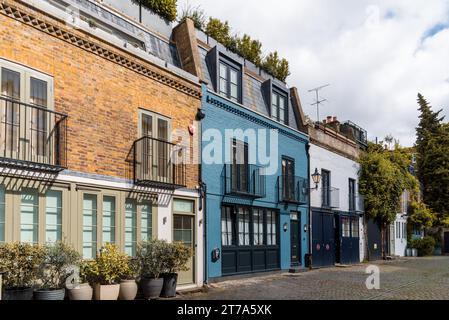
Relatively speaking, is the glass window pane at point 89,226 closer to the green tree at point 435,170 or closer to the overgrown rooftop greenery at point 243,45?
the overgrown rooftop greenery at point 243,45

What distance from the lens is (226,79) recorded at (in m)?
16.8

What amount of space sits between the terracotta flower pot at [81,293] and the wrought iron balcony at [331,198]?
14.6m

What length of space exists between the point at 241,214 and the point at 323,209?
6.81 m

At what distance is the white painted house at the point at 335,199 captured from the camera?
21656mm

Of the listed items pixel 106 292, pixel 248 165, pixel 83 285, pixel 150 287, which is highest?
pixel 248 165

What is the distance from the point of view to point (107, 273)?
9.94 m

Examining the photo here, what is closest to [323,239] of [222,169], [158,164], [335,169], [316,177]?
[316,177]

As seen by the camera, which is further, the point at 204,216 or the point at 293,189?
the point at 293,189

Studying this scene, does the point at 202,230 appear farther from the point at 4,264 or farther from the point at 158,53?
the point at 4,264

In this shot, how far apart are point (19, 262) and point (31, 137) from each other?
105 inches

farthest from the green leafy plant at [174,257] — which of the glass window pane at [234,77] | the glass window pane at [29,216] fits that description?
the glass window pane at [234,77]

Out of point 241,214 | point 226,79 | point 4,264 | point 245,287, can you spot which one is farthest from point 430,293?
point 4,264

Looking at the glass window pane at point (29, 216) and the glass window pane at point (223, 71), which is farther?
the glass window pane at point (223, 71)

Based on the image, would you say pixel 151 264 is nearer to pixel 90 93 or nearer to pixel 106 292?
pixel 106 292
